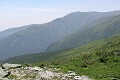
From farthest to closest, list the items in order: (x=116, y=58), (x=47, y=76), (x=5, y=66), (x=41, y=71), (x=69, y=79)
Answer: (x=116, y=58)
(x=5, y=66)
(x=41, y=71)
(x=47, y=76)
(x=69, y=79)

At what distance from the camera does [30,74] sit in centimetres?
3011

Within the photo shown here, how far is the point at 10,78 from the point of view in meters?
29.7

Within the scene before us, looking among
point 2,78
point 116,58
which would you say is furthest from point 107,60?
point 2,78

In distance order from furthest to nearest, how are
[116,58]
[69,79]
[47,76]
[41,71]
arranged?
[116,58] → [41,71] → [47,76] → [69,79]

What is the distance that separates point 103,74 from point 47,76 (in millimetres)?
6533

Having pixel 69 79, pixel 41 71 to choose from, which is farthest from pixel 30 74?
pixel 69 79

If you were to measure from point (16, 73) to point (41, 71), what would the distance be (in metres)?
2.80

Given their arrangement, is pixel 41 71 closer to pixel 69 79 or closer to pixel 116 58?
pixel 69 79

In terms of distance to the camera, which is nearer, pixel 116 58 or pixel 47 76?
pixel 47 76

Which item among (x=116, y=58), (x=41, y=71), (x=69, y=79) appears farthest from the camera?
(x=116, y=58)

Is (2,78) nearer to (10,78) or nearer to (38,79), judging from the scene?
(10,78)

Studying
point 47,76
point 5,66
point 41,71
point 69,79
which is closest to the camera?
point 69,79

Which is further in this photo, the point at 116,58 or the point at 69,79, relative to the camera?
the point at 116,58

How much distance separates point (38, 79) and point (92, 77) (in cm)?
572
